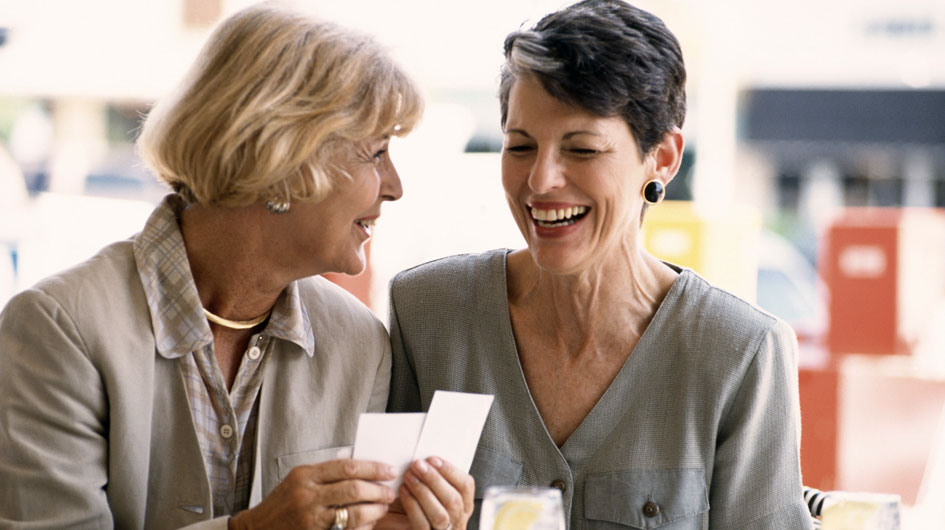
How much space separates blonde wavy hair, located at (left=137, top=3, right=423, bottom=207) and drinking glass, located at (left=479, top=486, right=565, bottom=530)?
74 cm

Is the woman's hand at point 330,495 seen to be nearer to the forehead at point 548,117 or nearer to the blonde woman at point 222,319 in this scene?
the blonde woman at point 222,319

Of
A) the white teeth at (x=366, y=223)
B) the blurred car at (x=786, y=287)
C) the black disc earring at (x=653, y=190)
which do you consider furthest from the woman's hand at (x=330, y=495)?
the blurred car at (x=786, y=287)

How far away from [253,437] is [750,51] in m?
13.4

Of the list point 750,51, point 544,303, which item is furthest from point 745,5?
point 544,303

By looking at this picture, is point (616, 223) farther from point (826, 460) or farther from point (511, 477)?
point (826, 460)

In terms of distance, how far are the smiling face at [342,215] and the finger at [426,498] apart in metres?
0.45

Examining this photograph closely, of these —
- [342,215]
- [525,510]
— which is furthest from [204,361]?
[525,510]

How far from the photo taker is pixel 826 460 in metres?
4.14

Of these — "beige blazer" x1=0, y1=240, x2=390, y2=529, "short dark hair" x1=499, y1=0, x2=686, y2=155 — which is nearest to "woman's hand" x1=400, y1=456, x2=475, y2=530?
"beige blazer" x1=0, y1=240, x2=390, y2=529

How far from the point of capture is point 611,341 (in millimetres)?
2020

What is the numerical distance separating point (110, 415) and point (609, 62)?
3.28 ft

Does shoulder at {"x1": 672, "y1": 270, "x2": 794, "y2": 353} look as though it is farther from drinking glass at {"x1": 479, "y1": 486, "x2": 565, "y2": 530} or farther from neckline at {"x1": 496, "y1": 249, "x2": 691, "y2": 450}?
drinking glass at {"x1": 479, "y1": 486, "x2": 565, "y2": 530}

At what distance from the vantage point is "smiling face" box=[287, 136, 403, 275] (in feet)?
5.90

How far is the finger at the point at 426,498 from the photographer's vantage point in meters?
1.53
